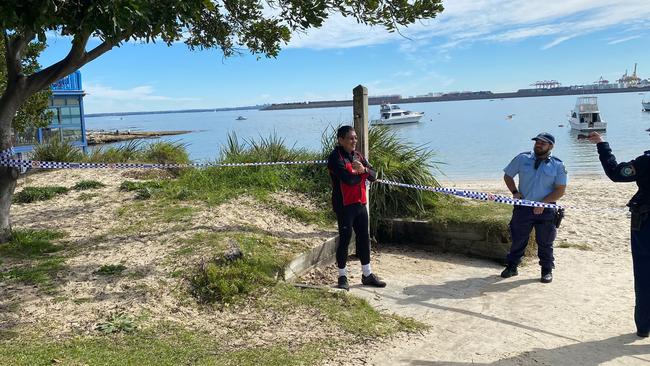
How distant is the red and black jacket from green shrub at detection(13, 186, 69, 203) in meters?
5.84

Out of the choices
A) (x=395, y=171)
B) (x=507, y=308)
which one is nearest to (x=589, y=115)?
(x=395, y=171)

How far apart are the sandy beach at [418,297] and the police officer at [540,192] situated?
285 mm

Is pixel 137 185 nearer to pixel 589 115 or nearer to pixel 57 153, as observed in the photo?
pixel 57 153

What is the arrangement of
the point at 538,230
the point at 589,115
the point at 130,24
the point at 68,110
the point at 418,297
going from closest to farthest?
the point at 130,24
the point at 418,297
the point at 538,230
the point at 68,110
the point at 589,115

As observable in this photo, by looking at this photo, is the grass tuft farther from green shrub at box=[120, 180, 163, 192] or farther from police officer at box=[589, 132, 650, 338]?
police officer at box=[589, 132, 650, 338]

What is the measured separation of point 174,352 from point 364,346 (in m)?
1.48

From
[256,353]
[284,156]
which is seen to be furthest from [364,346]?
[284,156]

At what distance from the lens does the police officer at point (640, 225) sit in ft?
Answer: 14.9

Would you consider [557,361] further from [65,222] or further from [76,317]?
[65,222]

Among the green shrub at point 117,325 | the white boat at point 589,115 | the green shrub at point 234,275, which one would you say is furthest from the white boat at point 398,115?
the green shrub at point 117,325


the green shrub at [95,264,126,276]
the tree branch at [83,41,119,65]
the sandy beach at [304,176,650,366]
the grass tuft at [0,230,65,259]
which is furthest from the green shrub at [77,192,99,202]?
the sandy beach at [304,176,650,366]

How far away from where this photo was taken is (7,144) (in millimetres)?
A: 6168

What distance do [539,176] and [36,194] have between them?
26.2 ft

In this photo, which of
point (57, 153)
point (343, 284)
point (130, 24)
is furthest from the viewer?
point (57, 153)
